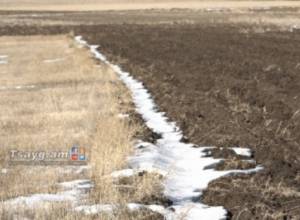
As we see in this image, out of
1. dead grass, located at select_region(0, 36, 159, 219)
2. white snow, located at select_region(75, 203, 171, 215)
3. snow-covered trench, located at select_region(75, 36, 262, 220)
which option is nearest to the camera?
white snow, located at select_region(75, 203, 171, 215)

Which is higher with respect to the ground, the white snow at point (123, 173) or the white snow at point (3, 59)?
the white snow at point (123, 173)

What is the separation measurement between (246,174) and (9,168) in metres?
3.67

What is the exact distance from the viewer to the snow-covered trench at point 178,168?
25.0 ft

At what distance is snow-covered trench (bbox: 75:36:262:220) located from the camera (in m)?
7.63

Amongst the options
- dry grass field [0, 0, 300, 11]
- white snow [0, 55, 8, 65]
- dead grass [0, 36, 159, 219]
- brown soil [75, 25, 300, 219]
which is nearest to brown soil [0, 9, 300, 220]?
brown soil [75, 25, 300, 219]

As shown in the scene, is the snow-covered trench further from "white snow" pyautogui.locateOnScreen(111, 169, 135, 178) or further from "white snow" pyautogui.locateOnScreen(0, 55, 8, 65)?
"white snow" pyautogui.locateOnScreen(0, 55, 8, 65)

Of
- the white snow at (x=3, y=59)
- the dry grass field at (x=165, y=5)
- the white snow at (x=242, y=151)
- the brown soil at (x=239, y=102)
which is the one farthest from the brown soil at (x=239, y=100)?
the dry grass field at (x=165, y=5)

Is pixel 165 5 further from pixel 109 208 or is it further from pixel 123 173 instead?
pixel 109 208

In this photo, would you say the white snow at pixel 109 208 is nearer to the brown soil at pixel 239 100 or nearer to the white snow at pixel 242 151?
the brown soil at pixel 239 100

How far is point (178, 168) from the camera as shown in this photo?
9797 mm

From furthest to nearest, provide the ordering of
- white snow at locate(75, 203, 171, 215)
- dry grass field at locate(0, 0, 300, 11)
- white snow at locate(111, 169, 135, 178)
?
dry grass field at locate(0, 0, 300, 11) → white snow at locate(111, 169, 135, 178) → white snow at locate(75, 203, 171, 215)

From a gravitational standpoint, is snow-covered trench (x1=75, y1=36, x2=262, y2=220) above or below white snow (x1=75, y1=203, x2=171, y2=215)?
below

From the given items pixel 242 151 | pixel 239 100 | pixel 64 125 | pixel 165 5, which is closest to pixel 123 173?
pixel 242 151

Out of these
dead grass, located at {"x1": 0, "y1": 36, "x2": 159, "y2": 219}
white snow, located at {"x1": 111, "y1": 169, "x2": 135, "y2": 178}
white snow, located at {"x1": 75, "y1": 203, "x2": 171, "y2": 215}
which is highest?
white snow, located at {"x1": 75, "y1": 203, "x2": 171, "y2": 215}
